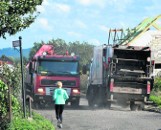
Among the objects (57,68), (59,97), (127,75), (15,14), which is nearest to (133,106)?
(127,75)

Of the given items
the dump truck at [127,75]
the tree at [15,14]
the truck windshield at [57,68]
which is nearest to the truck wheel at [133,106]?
the dump truck at [127,75]

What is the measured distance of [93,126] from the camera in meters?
18.5

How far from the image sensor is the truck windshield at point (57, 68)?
27.1 m

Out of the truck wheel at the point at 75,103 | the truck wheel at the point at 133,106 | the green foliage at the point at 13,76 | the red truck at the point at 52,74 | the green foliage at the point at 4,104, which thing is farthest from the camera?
the truck wheel at the point at 75,103

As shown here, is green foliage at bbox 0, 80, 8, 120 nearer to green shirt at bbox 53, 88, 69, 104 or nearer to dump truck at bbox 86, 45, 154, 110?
green shirt at bbox 53, 88, 69, 104

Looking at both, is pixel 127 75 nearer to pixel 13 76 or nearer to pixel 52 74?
pixel 52 74

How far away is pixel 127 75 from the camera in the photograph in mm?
27641

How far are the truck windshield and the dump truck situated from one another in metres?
1.78

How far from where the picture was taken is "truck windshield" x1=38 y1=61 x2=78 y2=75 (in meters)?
27.1

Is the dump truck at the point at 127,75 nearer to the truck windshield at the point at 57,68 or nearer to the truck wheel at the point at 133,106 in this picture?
the truck wheel at the point at 133,106

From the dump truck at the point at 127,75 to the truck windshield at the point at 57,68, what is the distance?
1.78 meters

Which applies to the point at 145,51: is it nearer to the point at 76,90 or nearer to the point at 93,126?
the point at 76,90

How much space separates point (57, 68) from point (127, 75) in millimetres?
3528

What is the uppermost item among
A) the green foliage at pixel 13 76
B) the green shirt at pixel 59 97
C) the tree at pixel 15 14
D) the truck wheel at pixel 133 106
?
the tree at pixel 15 14
